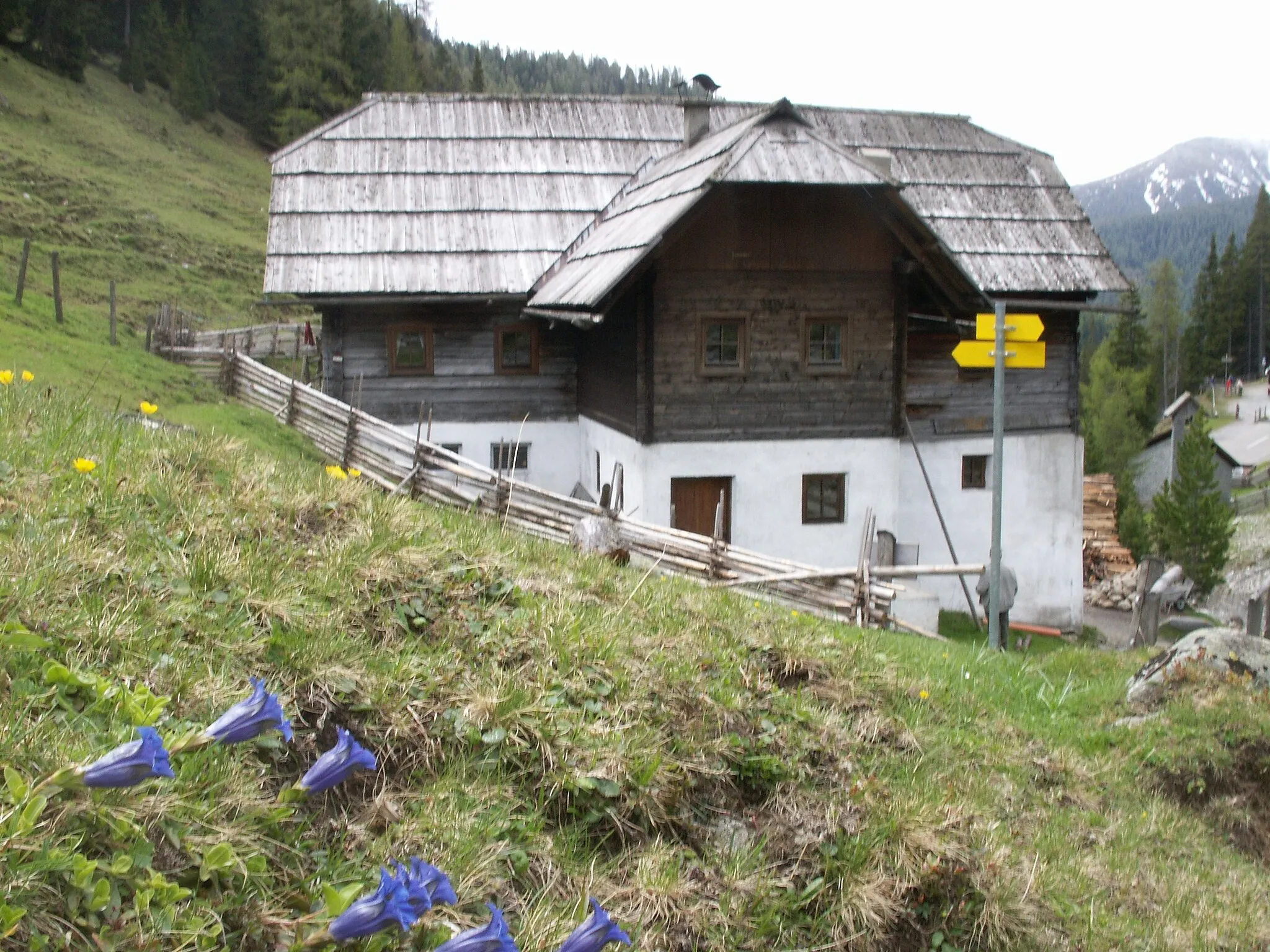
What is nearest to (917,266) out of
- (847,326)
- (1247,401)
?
(847,326)

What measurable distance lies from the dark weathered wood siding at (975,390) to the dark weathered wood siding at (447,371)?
6575 millimetres

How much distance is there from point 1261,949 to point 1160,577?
930 cm

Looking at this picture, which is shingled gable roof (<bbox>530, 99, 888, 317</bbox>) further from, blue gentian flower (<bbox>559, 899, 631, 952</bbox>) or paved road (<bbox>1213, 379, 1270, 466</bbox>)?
paved road (<bbox>1213, 379, 1270, 466</bbox>)

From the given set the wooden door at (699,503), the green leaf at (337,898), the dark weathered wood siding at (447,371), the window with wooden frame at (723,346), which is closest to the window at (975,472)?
the wooden door at (699,503)

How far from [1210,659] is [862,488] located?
859 centimetres

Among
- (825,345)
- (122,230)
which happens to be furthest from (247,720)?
(122,230)

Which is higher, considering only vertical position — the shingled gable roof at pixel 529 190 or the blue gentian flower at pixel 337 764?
the shingled gable roof at pixel 529 190

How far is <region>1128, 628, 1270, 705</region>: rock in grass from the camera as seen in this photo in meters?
8.45

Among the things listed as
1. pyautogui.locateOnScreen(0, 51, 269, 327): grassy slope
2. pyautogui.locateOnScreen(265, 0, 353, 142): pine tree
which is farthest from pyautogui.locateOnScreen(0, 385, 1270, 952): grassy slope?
pyautogui.locateOnScreen(265, 0, 353, 142): pine tree

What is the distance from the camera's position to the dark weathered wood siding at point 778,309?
16203mm

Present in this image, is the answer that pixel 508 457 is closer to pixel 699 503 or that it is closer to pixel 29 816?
pixel 699 503

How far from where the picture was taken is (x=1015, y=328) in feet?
37.8

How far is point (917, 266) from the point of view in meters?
16.5

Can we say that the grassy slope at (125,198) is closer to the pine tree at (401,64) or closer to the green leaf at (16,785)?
the pine tree at (401,64)
